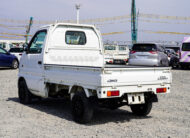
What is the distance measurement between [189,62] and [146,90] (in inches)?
689

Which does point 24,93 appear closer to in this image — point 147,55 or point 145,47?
point 147,55

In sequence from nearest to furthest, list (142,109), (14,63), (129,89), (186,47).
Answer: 1. (129,89)
2. (142,109)
3. (14,63)
4. (186,47)

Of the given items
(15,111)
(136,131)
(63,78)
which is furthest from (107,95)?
(15,111)

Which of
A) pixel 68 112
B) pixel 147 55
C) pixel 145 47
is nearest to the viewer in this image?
pixel 68 112

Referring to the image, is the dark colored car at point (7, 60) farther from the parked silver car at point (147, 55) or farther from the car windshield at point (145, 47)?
the car windshield at point (145, 47)

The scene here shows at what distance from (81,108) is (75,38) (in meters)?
2.58

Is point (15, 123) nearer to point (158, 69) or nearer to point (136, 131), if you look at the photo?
point (136, 131)

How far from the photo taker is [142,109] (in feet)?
25.0

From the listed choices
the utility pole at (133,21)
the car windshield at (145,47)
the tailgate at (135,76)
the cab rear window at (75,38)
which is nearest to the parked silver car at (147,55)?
the car windshield at (145,47)

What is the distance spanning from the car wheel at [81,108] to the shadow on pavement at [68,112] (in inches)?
8.0

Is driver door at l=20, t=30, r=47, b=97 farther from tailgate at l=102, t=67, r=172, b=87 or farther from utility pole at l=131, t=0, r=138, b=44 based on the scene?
utility pole at l=131, t=0, r=138, b=44

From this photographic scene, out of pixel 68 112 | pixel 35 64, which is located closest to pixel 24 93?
pixel 35 64

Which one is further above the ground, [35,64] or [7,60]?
[35,64]

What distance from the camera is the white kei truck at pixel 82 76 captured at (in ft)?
21.1
